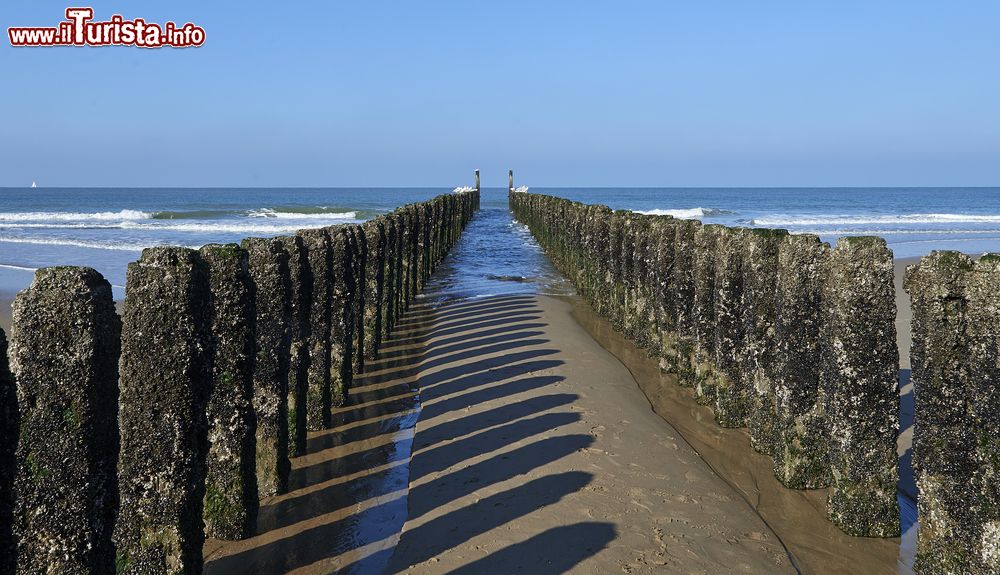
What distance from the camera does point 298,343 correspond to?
7.29 meters

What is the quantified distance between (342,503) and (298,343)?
159 centimetres

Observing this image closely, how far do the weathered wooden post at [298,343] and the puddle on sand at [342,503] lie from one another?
0.28 meters

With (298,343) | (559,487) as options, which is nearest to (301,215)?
(298,343)

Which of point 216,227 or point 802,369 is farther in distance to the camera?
point 216,227

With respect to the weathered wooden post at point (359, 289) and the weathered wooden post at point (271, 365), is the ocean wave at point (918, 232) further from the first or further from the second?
the weathered wooden post at point (271, 365)

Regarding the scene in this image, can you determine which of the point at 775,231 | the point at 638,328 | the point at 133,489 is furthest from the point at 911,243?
the point at 133,489

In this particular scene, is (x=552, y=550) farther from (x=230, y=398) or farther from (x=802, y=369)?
(x=802, y=369)

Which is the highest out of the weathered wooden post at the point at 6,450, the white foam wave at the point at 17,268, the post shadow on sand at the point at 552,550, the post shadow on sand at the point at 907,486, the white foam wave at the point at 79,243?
the weathered wooden post at the point at 6,450

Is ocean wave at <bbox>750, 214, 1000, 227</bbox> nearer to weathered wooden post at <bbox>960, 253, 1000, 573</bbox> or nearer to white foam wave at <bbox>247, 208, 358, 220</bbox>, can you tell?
white foam wave at <bbox>247, 208, 358, 220</bbox>

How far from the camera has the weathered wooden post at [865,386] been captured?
231 inches

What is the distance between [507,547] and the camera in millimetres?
5449

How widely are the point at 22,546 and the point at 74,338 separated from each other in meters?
0.97

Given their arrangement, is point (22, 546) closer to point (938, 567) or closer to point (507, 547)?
point (507, 547)

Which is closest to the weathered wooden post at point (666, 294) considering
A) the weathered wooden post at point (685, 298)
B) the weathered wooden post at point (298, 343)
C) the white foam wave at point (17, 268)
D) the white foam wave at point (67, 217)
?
the weathered wooden post at point (685, 298)
